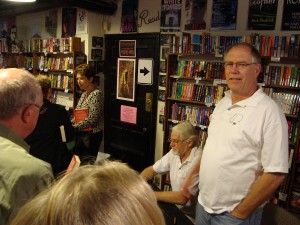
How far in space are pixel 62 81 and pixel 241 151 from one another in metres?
4.06

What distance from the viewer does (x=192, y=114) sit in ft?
11.8

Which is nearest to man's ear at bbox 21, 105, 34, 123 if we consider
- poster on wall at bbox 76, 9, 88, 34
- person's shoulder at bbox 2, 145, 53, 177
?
person's shoulder at bbox 2, 145, 53, 177

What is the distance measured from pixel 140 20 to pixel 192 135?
2438 millimetres

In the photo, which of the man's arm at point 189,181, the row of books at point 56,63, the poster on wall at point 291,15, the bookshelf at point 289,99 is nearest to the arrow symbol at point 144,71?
the row of books at point 56,63

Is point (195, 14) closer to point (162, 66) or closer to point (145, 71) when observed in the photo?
point (162, 66)

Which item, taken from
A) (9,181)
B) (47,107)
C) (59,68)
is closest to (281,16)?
(47,107)


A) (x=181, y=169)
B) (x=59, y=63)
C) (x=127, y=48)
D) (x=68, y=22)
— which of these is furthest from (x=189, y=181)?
(x=68, y=22)

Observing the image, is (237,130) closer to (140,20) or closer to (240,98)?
(240,98)

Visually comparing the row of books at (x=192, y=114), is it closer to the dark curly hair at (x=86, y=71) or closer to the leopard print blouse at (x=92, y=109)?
the leopard print blouse at (x=92, y=109)

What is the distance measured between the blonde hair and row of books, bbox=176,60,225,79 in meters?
2.96

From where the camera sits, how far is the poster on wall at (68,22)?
484 cm

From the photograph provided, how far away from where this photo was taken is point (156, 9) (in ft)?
12.9

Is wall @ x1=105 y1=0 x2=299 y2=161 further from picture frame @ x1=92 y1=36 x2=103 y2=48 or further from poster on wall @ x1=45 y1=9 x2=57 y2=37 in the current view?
poster on wall @ x1=45 y1=9 x2=57 y2=37

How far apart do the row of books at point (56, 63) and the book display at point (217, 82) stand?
1987 millimetres
